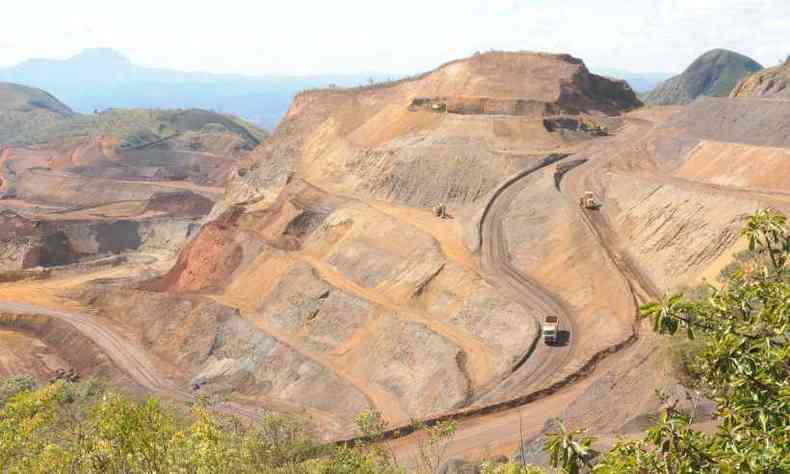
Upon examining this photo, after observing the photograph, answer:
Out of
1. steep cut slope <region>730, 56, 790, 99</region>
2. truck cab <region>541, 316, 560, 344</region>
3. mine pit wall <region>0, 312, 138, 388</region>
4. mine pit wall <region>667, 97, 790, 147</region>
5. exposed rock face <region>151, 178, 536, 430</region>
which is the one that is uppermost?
steep cut slope <region>730, 56, 790, 99</region>

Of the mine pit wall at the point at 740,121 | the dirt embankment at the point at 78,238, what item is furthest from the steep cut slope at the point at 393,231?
the dirt embankment at the point at 78,238

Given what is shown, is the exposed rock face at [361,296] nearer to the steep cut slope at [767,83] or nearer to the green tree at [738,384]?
the green tree at [738,384]

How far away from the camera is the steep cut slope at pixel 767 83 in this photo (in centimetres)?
8500

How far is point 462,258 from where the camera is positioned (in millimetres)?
56562

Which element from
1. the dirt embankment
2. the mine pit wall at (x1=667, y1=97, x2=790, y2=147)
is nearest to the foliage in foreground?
the mine pit wall at (x1=667, y1=97, x2=790, y2=147)

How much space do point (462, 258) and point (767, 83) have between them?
2310 inches

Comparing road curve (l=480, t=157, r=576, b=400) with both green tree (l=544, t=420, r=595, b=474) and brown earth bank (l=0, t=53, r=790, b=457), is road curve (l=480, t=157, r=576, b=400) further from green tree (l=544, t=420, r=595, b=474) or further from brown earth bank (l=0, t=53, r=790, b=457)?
green tree (l=544, t=420, r=595, b=474)

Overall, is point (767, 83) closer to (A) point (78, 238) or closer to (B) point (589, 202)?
(B) point (589, 202)

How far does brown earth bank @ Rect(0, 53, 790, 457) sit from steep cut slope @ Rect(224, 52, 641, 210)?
314 millimetres

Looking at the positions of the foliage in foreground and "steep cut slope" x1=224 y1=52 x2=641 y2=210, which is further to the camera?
"steep cut slope" x1=224 y1=52 x2=641 y2=210

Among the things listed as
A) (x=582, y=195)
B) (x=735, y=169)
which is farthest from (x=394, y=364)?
(x=735, y=169)

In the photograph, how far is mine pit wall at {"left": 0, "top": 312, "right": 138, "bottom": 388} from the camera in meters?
60.7

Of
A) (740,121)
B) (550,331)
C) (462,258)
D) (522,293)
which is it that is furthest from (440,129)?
(550,331)

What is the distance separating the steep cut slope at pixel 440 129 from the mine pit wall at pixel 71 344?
28.6 m
